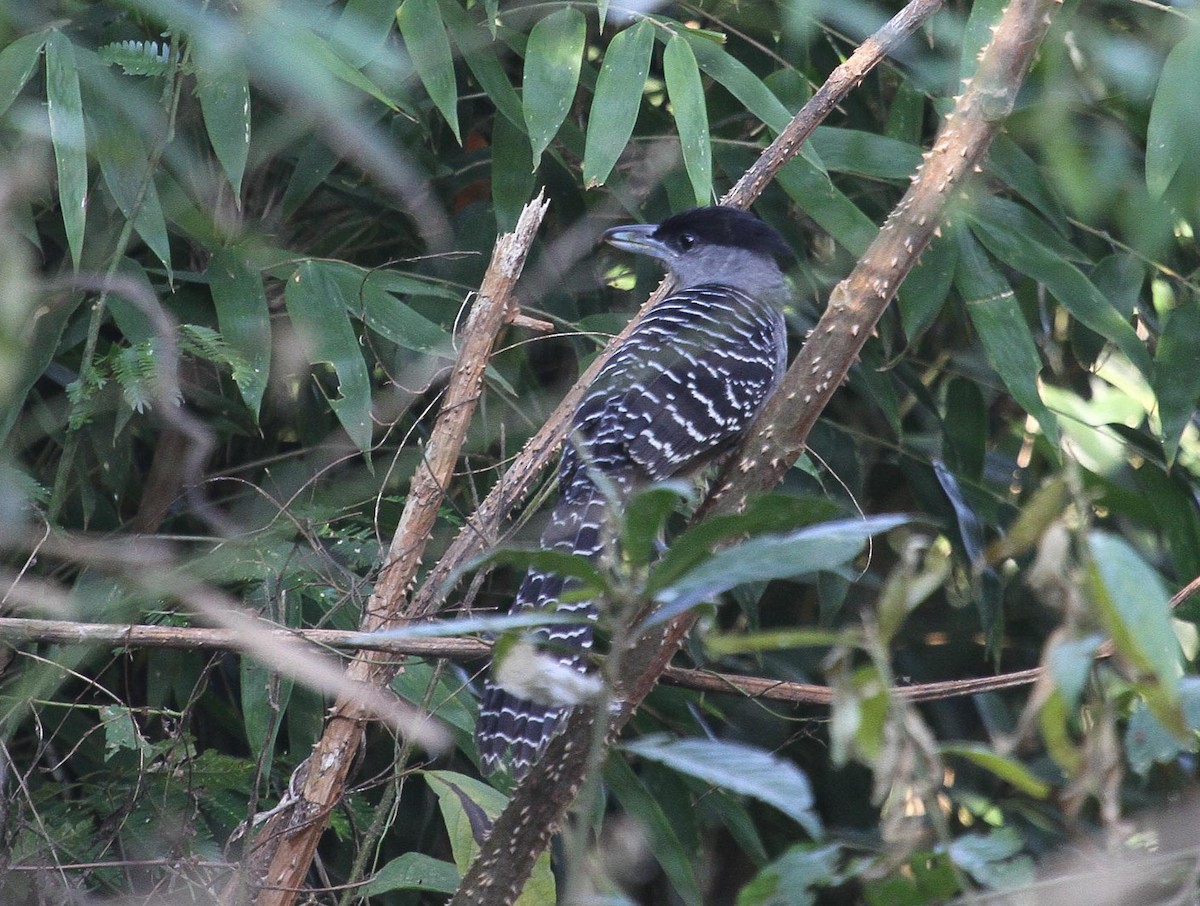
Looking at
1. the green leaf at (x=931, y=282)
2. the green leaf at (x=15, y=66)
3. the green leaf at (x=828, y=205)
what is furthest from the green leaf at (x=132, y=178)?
the green leaf at (x=931, y=282)

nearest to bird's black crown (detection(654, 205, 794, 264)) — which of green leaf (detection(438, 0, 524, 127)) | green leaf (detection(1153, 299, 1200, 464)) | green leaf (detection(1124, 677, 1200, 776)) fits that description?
green leaf (detection(438, 0, 524, 127))

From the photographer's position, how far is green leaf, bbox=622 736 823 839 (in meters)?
0.90

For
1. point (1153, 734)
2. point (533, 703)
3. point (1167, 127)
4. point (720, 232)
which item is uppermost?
point (1167, 127)

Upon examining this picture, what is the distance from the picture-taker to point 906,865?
1.01m

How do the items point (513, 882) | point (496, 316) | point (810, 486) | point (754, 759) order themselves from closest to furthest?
point (754, 759), point (513, 882), point (496, 316), point (810, 486)

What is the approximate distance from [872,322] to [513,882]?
967mm

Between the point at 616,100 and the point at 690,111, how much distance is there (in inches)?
5.8

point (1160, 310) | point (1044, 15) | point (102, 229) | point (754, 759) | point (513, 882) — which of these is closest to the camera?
point (754, 759)

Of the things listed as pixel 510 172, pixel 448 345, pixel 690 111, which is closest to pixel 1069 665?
pixel 690 111

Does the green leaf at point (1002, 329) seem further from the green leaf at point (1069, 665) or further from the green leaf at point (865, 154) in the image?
the green leaf at point (1069, 665)

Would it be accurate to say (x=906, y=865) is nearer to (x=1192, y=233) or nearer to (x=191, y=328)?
(x=191, y=328)

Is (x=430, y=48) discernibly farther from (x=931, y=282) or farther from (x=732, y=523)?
(x=732, y=523)

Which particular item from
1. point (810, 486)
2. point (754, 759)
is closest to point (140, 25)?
point (810, 486)

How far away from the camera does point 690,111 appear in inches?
101
